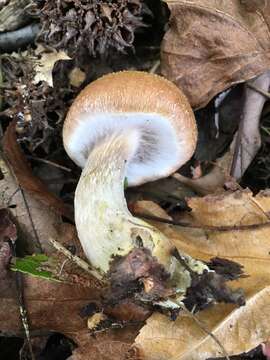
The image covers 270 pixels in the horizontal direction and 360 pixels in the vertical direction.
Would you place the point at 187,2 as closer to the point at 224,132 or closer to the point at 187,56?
the point at 187,56

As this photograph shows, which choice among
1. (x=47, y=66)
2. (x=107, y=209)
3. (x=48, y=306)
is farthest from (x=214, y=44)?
(x=48, y=306)

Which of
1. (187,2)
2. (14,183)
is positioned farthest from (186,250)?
(187,2)

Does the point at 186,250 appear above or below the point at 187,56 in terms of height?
below

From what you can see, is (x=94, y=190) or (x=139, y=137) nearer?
(x=94, y=190)

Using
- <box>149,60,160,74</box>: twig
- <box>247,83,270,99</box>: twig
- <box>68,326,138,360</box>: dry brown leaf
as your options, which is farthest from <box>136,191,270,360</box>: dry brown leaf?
<box>149,60,160,74</box>: twig

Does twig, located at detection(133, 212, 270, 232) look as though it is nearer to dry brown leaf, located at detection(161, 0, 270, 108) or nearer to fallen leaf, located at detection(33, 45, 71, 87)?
dry brown leaf, located at detection(161, 0, 270, 108)

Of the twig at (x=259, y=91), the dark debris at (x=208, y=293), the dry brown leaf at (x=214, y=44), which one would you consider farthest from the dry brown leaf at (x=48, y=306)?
the twig at (x=259, y=91)
